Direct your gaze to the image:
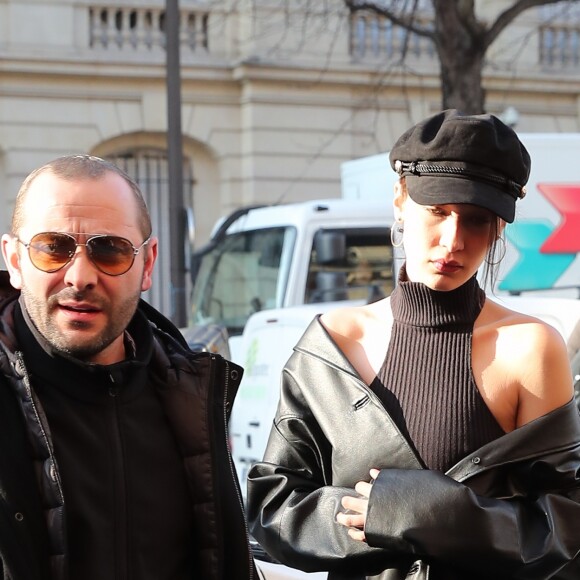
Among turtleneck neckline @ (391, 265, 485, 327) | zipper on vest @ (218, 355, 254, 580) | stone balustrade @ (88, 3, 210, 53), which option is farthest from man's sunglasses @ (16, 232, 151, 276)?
stone balustrade @ (88, 3, 210, 53)

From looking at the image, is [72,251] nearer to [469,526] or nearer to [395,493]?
[395,493]

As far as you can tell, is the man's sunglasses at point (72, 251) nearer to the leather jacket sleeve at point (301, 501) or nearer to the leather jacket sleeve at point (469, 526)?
the leather jacket sleeve at point (301, 501)

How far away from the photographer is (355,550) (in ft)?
7.84

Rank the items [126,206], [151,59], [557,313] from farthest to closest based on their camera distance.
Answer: [151,59]
[557,313]
[126,206]

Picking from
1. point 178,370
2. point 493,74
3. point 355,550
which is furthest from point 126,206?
point 493,74

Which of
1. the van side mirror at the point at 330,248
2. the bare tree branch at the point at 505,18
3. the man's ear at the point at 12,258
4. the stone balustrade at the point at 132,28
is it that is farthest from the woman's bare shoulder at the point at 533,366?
the stone balustrade at the point at 132,28

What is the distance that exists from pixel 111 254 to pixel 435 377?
2.30 ft

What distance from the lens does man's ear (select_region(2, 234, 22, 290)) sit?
89.6 inches

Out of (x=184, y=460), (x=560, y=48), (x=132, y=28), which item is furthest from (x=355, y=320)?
(x=560, y=48)

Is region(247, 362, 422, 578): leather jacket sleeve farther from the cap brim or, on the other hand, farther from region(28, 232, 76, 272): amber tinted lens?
region(28, 232, 76, 272): amber tinted lens

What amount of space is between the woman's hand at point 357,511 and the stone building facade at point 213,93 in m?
17.0

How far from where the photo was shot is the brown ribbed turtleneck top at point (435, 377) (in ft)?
7.92

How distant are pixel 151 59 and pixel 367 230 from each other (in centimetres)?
1036

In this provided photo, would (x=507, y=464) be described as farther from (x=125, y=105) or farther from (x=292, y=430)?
(x=125, y=105)
